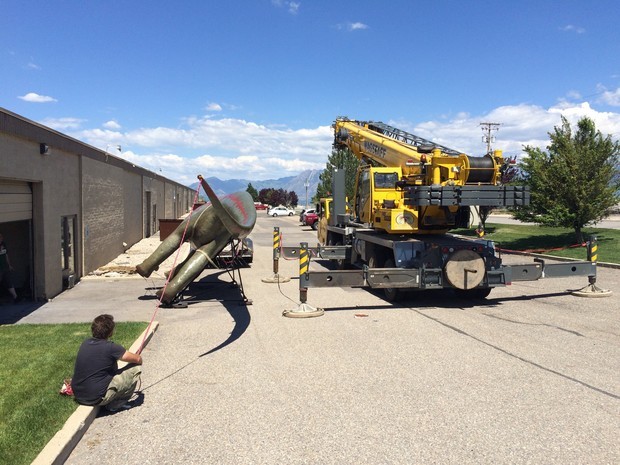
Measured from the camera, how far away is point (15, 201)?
10320 mm

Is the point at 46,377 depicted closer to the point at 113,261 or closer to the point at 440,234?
the point at 440,234

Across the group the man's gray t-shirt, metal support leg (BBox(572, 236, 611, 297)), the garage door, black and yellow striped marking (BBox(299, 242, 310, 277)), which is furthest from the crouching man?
metal support leg (BBox(572, 236, 611, 297))

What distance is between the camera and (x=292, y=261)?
19828mm

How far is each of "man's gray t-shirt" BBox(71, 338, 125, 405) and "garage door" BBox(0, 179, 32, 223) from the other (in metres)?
5.84

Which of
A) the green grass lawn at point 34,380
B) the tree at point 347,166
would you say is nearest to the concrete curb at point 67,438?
the green grass lawn at point 34,380

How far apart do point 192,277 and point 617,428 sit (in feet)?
27.4

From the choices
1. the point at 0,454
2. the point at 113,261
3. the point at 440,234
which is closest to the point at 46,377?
the point at 0,454

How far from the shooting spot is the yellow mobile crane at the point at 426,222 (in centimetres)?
1001

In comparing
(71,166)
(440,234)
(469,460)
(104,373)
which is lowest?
(469,460)

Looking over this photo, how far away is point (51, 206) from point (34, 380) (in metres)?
7.24

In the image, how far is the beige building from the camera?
398 inches

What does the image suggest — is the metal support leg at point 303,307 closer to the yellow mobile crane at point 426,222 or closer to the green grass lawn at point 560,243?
the yellow mobile crane at point 426,222

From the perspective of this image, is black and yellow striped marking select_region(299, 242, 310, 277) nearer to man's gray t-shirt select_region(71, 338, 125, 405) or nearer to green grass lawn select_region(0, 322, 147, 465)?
green grass lawn select_region(0, 322, 147, 465)

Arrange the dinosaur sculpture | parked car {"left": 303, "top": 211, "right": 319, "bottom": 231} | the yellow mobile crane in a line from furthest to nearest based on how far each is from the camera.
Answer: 1. parked car {"left": 303, "top": 211, "right": 319, "bottom": 231}
2. the dinosaur sculpture
3. the yellow mobile crane
